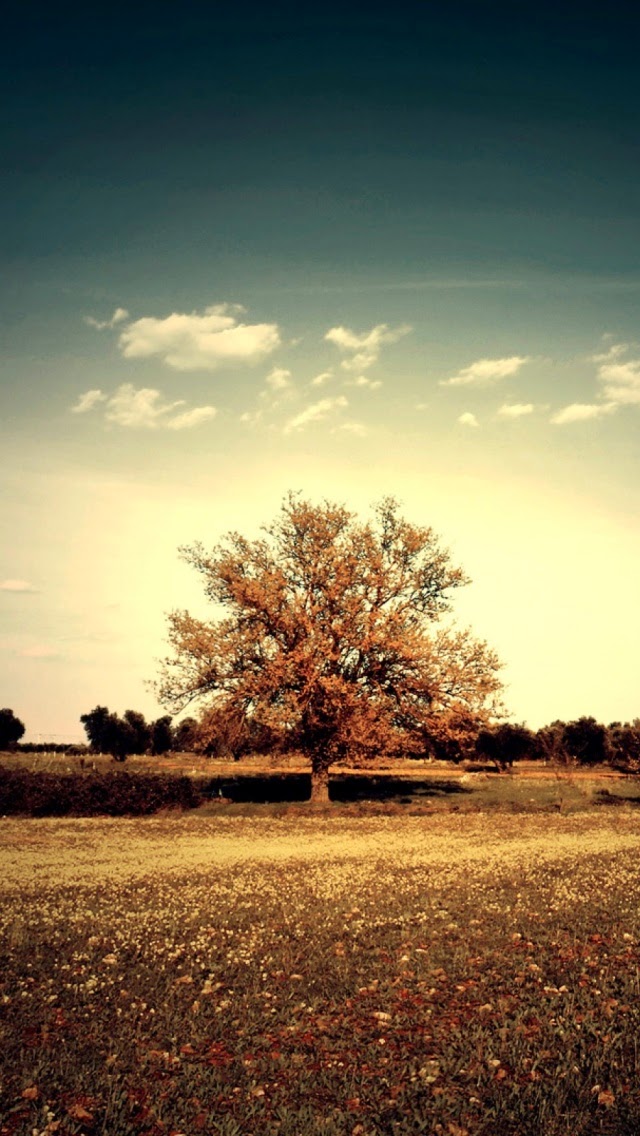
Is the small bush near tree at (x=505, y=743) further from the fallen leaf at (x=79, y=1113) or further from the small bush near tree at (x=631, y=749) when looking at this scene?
the fallen leaf at (x=79, y=1113)

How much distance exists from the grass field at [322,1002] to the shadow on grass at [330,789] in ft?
86.6

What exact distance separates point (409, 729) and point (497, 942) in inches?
1123

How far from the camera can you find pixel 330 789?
51469mm

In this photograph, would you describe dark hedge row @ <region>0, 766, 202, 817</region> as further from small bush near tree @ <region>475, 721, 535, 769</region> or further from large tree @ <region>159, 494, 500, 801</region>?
small bush near tree @ <region>475, 721, 535, 769</region>

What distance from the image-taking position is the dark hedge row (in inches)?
1454

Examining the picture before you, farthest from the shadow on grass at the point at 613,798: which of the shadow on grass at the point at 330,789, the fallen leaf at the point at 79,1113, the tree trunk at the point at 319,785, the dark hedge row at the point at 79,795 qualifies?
the fallen leaf at the point at 79,1113

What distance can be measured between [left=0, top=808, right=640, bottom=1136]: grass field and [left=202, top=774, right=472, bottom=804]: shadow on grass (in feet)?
86.6

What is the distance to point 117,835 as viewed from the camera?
29375 mm

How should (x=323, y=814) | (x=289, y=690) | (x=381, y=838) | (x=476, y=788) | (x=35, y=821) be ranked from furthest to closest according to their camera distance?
(x=476, y=788) → (x=289, y=690) → (x=323, y=814) → (x=35, y=821) → (x=381, y=838)

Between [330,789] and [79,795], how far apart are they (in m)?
19.8

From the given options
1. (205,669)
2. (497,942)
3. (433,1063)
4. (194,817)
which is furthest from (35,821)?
(433,1063)

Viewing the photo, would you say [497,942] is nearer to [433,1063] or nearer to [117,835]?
[433,1063]

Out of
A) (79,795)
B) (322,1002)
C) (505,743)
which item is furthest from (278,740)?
(505,743)

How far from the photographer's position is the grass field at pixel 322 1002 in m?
6.49
